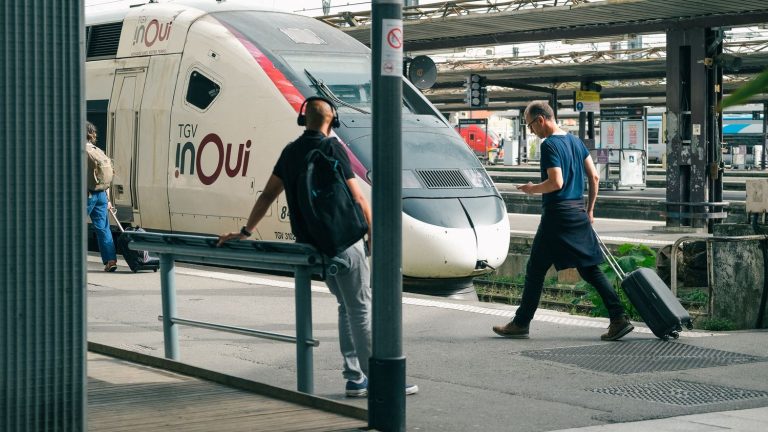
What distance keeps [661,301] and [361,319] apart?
303 cm

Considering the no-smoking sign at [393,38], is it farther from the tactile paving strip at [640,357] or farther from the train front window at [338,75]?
the train front window at [338,75]

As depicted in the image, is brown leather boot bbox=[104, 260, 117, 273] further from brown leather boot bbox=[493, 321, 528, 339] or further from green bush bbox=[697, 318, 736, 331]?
green bush bbox=[697, 318, 736, 331]

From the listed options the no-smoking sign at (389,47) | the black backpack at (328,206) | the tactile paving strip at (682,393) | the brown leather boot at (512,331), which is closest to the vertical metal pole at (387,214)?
the no-smoking sign at (389,47)

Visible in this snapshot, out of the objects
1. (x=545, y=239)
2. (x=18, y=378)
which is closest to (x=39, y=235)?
(x=18, y=378)

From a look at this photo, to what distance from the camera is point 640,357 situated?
Answer: 7734mm

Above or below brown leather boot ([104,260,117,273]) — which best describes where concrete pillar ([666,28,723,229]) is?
above

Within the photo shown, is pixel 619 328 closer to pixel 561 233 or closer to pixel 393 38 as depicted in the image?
pixel 561 233

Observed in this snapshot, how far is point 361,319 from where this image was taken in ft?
20.0

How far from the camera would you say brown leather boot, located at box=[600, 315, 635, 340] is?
831cm

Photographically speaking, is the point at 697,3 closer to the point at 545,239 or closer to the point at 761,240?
the point at 761,240

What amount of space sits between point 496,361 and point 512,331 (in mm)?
937

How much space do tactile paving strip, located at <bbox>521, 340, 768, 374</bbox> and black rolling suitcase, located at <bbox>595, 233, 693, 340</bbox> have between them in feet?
0.46

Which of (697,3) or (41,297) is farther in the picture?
(697,3)

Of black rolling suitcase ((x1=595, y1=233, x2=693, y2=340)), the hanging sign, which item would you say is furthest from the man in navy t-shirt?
the hanging sign
